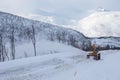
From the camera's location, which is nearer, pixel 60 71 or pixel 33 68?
pixel 60 71

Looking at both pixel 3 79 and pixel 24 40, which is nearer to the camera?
pixel 3 79

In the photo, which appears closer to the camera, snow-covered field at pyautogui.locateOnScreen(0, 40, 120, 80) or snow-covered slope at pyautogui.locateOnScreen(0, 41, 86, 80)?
snow-covered field at pyautogui.locateOnScreen(0, 40, 120, 80)

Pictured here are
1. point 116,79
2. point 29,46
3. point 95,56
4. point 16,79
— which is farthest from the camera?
point 29,46

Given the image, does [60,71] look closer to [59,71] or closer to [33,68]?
[59,71]

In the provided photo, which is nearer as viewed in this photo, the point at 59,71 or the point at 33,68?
the point at 59,71

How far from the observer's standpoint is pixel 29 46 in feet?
526

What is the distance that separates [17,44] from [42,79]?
529 feet

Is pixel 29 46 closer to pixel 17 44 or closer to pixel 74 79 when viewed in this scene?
pixel 17 44

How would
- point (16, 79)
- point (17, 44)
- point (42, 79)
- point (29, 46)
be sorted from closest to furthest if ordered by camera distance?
point (42, 79) → point (16, 79) → point (29, 46) → point (17, 44)

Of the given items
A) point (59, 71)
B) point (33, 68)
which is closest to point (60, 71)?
point (59, 71)

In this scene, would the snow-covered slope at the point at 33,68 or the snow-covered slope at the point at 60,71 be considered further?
the snow-covered slope at the point at 33,68

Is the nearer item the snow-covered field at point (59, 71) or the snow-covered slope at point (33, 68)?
the snow-covered field at point (59, 71)

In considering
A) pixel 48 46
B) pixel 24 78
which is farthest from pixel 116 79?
pixel 48 46

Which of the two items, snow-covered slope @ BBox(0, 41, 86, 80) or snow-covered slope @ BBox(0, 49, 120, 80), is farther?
snow-covered slope @ BBox(0, 41, 86, 80)
